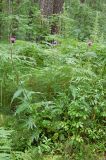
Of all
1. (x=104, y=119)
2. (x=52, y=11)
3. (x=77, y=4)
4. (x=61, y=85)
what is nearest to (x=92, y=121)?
(x=104, y=119)

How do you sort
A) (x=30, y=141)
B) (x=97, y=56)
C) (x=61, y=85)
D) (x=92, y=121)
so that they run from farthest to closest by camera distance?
(x=97, y=56) < (x=61, y=85) < (x=92, y=121) < (x=30, y=141)

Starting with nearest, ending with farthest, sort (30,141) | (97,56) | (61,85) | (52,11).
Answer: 1. (30,141)
2. (61,85)
3. (97,56)
4. (52,11)

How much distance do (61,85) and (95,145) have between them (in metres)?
0.99

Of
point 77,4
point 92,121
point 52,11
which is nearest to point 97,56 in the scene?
point 92,121

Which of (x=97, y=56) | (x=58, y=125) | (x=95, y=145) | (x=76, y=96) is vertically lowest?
(x=95, y=145)

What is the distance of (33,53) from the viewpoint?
5262mm

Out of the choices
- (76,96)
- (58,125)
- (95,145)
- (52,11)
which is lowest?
(95,145)

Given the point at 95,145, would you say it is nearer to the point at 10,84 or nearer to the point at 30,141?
the point at 30,141

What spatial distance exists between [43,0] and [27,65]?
441 cm

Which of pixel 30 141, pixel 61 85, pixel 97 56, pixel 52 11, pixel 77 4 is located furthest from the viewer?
pixel 77 4

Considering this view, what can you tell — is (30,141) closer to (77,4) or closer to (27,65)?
(27,65)

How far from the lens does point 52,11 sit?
360 inches

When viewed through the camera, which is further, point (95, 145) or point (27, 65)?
point (27, 65)

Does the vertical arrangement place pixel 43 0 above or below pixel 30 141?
above
